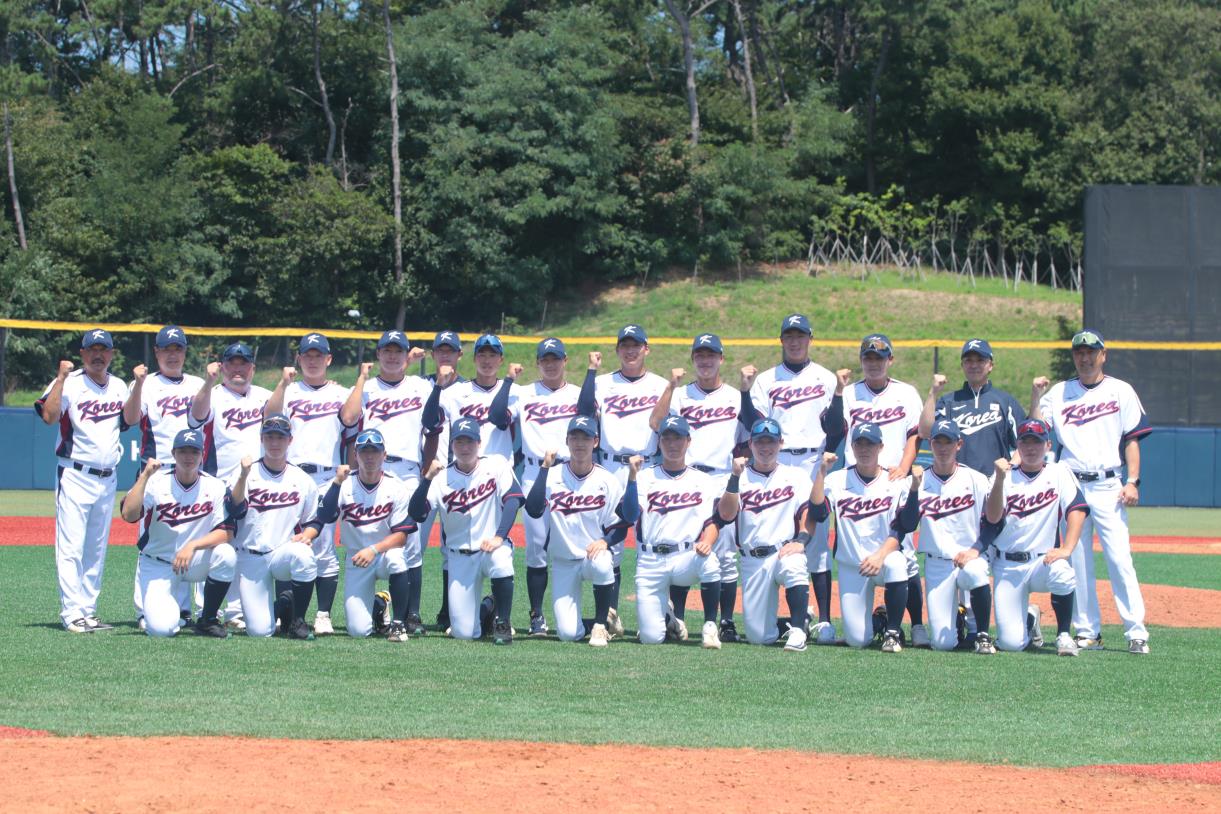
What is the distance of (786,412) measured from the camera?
889cm

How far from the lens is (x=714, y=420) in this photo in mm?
8805

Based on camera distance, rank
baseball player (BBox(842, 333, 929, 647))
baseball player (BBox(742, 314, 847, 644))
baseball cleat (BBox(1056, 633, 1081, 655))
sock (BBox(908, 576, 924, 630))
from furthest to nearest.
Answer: baseball player (BBox(742, 314, 847, 644)) → baseball player (BBox(842, 333, 929, 647)) → sock (BBox(908, 576, 924, 630)) → baseball cleat (BBox(1056, 633, 1081, 655))

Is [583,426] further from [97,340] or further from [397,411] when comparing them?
[97,340]

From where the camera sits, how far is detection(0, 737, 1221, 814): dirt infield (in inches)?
197

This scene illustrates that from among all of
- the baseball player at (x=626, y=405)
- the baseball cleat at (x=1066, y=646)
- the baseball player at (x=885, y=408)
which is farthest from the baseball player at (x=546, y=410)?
the baseball cleat at (x=1066, y=646)

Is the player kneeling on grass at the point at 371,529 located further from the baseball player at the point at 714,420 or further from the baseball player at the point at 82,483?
the baseball player at the point at 714,420

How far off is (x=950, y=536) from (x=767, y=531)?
1068mm

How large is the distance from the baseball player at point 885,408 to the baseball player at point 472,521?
7.04 ft

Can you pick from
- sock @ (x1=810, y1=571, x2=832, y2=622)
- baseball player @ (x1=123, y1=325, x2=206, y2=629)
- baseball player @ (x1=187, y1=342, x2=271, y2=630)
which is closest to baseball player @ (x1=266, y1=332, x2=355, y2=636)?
baseball player @ (x1=187, y1=342, x2=271, y2=630)

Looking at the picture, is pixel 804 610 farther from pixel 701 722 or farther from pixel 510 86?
pixel 510 86

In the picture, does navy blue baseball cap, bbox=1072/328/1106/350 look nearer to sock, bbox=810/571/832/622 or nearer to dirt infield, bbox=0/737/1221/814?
sock, bbox=810/571/832/622

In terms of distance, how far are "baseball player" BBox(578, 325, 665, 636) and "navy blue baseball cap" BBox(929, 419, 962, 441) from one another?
1689mm

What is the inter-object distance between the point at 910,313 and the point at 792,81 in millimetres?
12256

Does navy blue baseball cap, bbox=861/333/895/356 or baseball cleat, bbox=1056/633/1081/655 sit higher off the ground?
navy blue baseball cap, bbox=861/333/895/356
